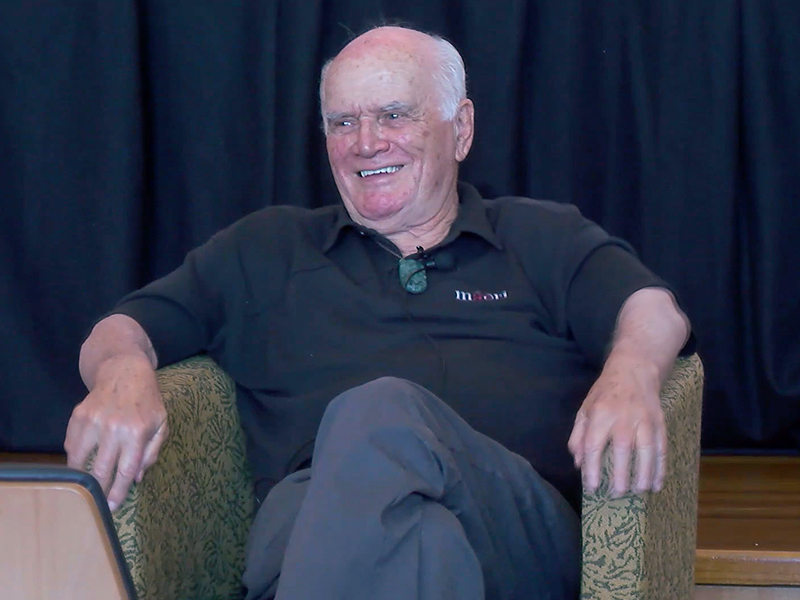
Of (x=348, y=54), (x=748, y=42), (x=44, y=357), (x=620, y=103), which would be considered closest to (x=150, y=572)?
(x=348, y=54)

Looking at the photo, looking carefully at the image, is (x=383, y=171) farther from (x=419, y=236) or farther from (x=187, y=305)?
(x=187, y=305)

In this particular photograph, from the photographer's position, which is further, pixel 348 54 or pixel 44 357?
pixel 44 357

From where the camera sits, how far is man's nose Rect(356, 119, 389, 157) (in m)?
1.78

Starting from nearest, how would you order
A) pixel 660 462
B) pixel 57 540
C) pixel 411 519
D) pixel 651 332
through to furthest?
1. pixel 57 540
2. pixel 411 519
3. pixel 660 462
4. pixel 651 332

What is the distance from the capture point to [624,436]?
46.1 inches

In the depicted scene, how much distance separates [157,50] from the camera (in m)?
2.50

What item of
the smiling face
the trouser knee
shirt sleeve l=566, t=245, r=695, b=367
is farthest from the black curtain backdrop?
the trouser knee

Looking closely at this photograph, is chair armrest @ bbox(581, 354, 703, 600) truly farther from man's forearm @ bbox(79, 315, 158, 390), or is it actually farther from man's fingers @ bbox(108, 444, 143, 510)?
man's forearm @ bbox(79, 315, 158, 390)

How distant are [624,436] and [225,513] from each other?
0.63 m

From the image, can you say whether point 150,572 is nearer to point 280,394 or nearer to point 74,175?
point 280,394

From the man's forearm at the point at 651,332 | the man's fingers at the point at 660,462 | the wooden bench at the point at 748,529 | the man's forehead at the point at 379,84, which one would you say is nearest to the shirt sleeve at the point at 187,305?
the man's forehead at the point at 379,84

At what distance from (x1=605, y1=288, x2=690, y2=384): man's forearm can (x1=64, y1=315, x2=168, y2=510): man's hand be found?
576mm

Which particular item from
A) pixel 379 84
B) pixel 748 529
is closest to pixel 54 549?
pixel 379 84

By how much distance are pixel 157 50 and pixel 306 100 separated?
384mm
